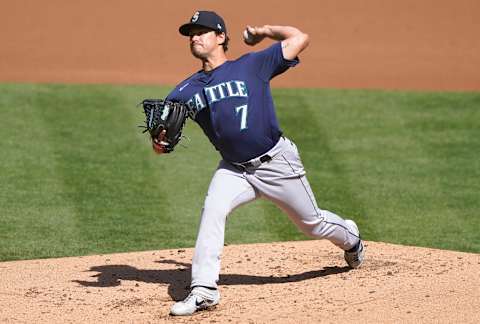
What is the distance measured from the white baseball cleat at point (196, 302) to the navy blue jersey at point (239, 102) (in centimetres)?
85

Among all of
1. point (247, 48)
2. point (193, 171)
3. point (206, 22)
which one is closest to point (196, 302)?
point (206, 22)

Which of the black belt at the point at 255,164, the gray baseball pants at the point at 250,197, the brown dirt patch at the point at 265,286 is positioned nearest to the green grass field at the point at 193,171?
the brown dirt patch at the point at 265,286

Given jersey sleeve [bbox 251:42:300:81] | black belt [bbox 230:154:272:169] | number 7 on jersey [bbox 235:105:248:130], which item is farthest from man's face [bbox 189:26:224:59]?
black belt [bbox 230:154:272:169]

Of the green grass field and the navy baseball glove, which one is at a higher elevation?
the navy baseball glove

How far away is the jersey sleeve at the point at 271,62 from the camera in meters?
6.31

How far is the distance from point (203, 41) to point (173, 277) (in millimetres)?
1771

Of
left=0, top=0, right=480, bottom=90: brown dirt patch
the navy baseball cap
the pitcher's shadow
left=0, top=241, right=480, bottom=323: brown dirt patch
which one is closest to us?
left=0, top=241, right=480, bottom=323: brown dirt patch

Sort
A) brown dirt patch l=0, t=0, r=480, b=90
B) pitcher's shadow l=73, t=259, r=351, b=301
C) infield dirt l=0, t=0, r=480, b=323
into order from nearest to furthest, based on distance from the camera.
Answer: infield dirt l=0, t=0, r=480, b=323
pitcher's shadow l=73, t=259, r=351, b=301
brown dirt patch l=0, t=0, r=480, b=90

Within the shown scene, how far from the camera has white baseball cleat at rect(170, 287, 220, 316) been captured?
603 cm

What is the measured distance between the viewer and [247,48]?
15.1 metres

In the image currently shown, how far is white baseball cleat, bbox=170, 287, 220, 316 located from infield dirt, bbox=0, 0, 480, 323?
0.05 m

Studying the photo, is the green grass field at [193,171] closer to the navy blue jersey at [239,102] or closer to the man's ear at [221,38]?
the navy blue jersey at [239,102]

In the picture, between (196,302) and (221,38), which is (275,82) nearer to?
(221,38)

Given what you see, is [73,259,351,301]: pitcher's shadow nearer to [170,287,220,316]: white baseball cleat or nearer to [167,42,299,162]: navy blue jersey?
[170,287,220,316]: white baseball cleat
